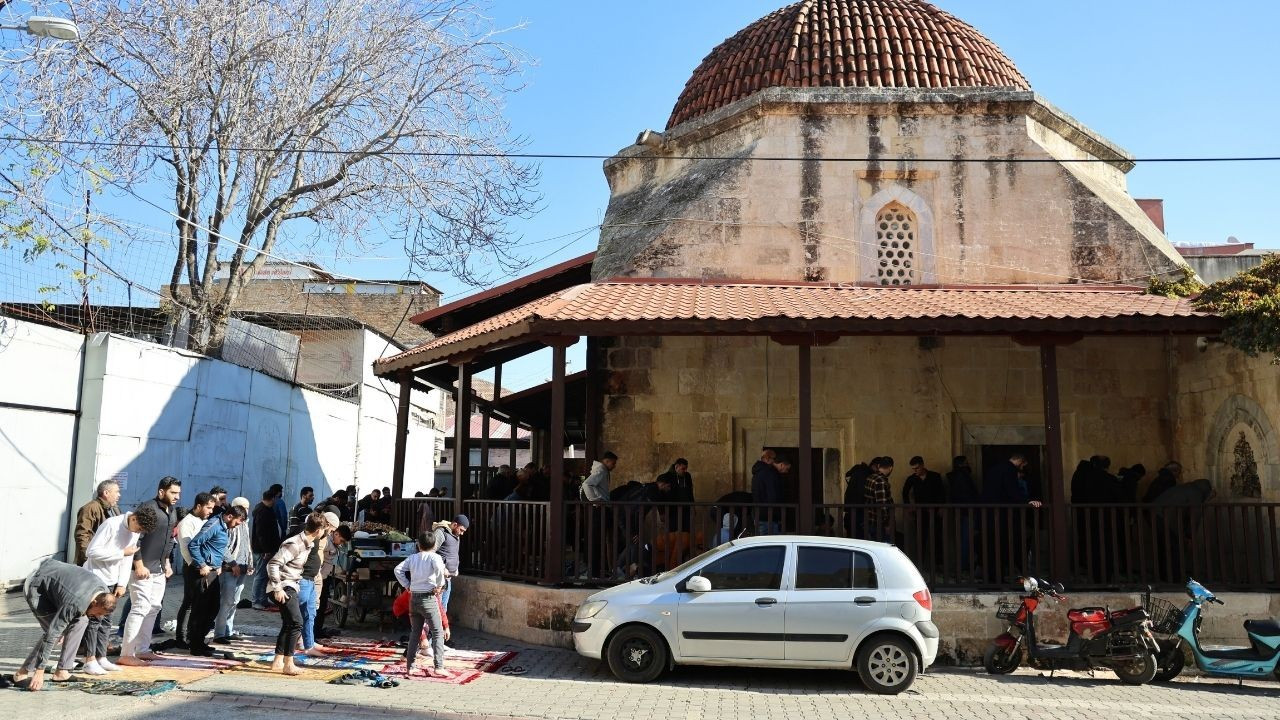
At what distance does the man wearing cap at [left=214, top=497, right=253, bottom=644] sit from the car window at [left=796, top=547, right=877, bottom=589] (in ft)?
→ 16.0

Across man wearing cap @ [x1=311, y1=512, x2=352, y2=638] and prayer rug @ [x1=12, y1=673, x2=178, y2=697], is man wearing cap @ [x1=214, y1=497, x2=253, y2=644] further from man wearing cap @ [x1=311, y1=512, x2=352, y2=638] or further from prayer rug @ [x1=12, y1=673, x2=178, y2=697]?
prayer rug @ [x1=12, y1=673, x2=178, y2=697]

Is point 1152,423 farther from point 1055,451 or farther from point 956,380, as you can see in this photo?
point 1055,451

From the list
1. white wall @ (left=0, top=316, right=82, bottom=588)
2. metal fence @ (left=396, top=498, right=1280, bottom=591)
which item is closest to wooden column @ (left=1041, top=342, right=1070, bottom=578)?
metal fence @ (left=396, top=498, right=1280, bottom=591)

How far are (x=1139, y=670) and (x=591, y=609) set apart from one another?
4776mm

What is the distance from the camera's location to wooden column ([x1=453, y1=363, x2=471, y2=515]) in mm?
10742

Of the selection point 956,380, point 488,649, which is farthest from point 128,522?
point 956,380

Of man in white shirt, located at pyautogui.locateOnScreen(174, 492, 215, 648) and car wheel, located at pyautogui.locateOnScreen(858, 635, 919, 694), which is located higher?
man in white shirt, located at pyautogui.locateOnScreen(174, 492, 215, 648)

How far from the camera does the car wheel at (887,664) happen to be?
25.3 ft

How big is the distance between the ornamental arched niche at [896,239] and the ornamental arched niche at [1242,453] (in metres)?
3.68

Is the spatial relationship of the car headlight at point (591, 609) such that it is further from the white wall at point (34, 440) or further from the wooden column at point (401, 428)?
the white wall at point (34, 440)

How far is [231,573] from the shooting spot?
8.45m

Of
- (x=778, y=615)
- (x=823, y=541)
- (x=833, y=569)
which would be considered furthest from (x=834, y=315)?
(x=778, y=615)

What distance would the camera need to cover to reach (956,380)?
12164 mm

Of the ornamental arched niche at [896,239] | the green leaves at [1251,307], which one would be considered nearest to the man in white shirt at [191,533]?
the ornamental arched niche at [896,239]
